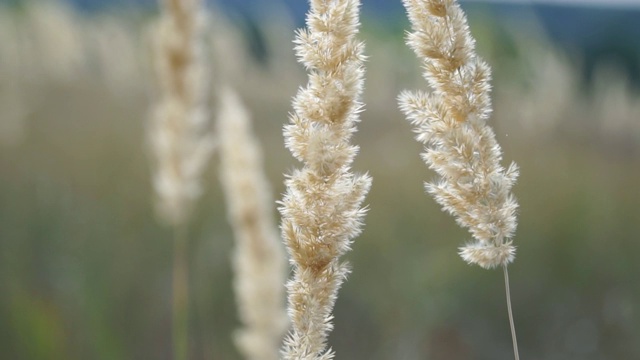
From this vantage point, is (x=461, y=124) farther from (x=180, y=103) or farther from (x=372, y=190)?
(x=372, y=190)

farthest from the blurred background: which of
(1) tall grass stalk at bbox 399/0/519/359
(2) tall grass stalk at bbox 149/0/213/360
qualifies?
(1) tall grass stalk at bbox 399/0/519/359

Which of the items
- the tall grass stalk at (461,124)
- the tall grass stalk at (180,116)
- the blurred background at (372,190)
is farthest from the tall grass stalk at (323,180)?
the blurred background at (372,190)

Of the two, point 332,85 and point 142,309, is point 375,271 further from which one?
point 332,85

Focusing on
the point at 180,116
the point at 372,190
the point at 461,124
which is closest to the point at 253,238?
the point at 180,116

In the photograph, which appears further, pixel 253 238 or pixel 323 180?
pixel 253 238

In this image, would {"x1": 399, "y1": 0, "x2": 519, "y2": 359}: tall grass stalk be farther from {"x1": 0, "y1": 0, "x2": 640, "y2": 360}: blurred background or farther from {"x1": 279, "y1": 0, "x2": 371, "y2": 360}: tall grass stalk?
{"x1": 0, "y1": 0, "x2": 640, "y2": 360}: blurred background

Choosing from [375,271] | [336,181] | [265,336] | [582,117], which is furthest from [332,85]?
[582,117]
